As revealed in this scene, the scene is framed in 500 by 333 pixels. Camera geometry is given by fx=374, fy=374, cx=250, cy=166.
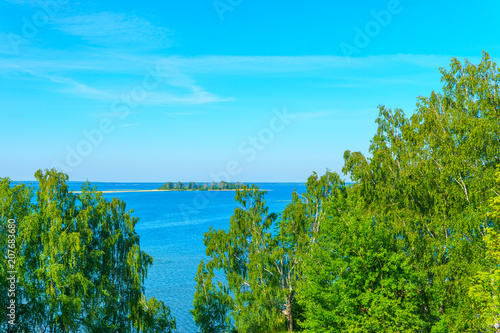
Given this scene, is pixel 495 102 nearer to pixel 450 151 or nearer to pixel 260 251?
pixel 450 151

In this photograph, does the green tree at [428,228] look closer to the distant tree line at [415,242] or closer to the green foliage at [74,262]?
the distant tree line at [415,242]

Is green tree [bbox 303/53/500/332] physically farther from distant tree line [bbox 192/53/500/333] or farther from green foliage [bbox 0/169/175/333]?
green foliage [bbox 0/169/175/333]

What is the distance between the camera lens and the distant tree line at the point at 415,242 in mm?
19266

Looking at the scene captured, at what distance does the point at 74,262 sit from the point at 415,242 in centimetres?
2074

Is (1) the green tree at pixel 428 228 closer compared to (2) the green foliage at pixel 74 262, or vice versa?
(1) the green tree at pixel 428 228

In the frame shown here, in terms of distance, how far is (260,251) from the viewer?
3136 cm

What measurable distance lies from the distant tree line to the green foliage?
5.80 metres

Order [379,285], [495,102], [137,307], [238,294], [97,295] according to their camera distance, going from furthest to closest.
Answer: [238,294], [137,307], [97,295], [495,102], [379,285]

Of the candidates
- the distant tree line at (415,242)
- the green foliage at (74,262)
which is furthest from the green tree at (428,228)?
the green foliage at (74,262)

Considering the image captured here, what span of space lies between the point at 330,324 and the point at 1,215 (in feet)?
68.0

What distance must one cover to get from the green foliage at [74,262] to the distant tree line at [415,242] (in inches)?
228

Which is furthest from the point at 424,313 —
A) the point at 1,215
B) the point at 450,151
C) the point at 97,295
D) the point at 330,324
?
the point at 1,215

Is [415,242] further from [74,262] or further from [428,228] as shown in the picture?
[74,262]

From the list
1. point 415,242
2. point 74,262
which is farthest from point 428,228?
point 74,262
